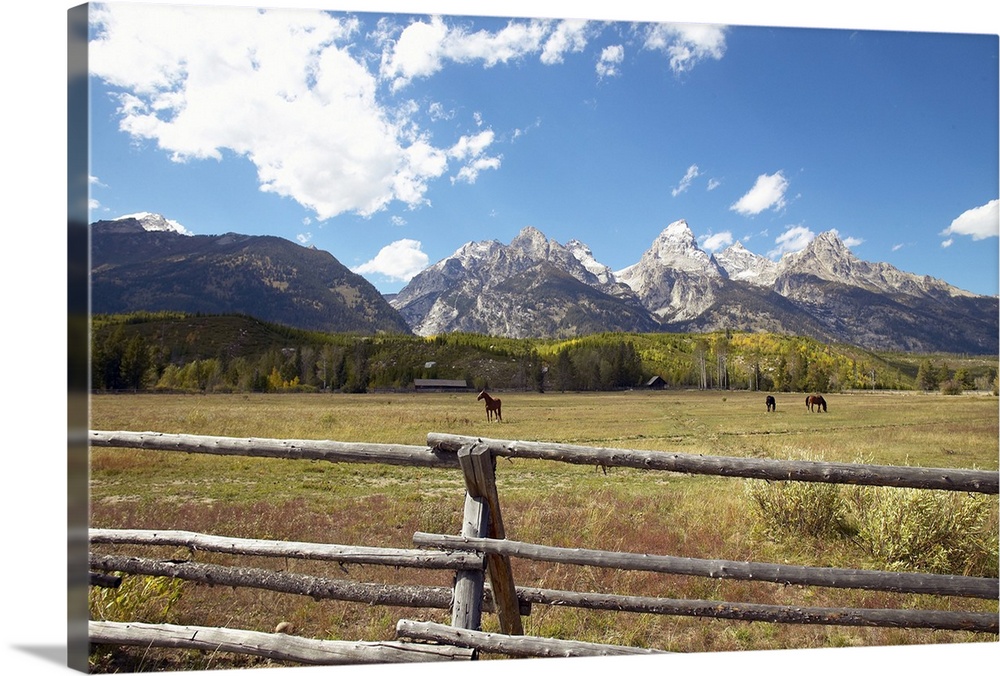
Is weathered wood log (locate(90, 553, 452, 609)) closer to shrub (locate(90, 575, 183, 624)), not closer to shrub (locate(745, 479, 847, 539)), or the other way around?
shrub (locate(90, 575, 183, 624))

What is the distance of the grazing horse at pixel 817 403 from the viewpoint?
18.0 m

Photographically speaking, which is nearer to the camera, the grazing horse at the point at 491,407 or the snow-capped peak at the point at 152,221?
the snow-capped peak at the point at 152,221

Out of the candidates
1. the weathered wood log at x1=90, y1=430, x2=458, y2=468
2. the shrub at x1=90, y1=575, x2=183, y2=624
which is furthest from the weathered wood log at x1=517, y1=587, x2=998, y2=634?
the shrub at x1=90, y1=575, x2=183, y2=624

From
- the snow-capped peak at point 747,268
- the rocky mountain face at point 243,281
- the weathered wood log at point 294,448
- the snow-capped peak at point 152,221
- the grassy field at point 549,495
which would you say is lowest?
the grassy field at point 549,495

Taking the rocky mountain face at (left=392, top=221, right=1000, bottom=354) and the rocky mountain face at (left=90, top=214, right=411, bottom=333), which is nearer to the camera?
the rocky mountain face at (left=90, top=214, right=411, bottom=333)

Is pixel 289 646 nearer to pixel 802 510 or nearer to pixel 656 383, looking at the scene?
pixel 802 510

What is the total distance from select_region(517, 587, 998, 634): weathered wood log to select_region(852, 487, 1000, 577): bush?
1.96 m

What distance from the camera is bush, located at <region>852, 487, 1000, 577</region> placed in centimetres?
526

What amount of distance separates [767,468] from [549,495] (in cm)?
602

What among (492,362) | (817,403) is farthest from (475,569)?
(817,403)

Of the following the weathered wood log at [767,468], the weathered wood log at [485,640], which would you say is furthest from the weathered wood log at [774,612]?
the weathered wood log at [767,468]

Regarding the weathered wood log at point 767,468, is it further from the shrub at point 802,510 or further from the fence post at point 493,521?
the shrub at point 802,510

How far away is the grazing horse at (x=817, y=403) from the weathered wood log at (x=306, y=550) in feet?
60.4

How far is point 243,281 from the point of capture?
20578 millimetres
